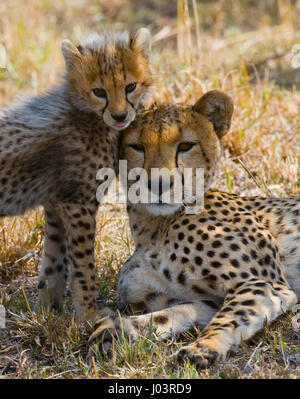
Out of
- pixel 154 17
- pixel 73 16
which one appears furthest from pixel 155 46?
pixel 73 16

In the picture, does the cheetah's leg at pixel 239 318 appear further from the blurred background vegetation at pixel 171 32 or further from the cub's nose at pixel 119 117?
the blurred background vegetation at pixel 171 32

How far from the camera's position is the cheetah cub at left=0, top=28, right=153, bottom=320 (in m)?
2.86

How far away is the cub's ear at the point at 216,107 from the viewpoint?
2924mm

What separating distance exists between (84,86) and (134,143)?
355 millimetres

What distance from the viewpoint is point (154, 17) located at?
773cm

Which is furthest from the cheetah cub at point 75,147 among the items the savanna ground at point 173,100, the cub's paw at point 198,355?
the cub's paw at point 198,355

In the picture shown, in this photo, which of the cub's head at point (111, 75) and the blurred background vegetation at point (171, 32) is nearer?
the cub's head at point (111, 75)

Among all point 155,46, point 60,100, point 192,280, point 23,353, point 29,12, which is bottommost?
point 23,353

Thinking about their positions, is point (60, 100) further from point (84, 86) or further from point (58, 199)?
point (58, 199)

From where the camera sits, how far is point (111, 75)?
2941mm

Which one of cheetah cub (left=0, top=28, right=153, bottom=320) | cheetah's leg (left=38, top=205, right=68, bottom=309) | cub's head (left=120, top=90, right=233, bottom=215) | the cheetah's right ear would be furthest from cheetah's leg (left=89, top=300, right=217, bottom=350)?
the cheetah's right ear

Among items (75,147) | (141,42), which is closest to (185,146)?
(75,147)

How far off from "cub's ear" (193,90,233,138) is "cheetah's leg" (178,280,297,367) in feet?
2.41

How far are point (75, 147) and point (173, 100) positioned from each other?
60.2 inches
